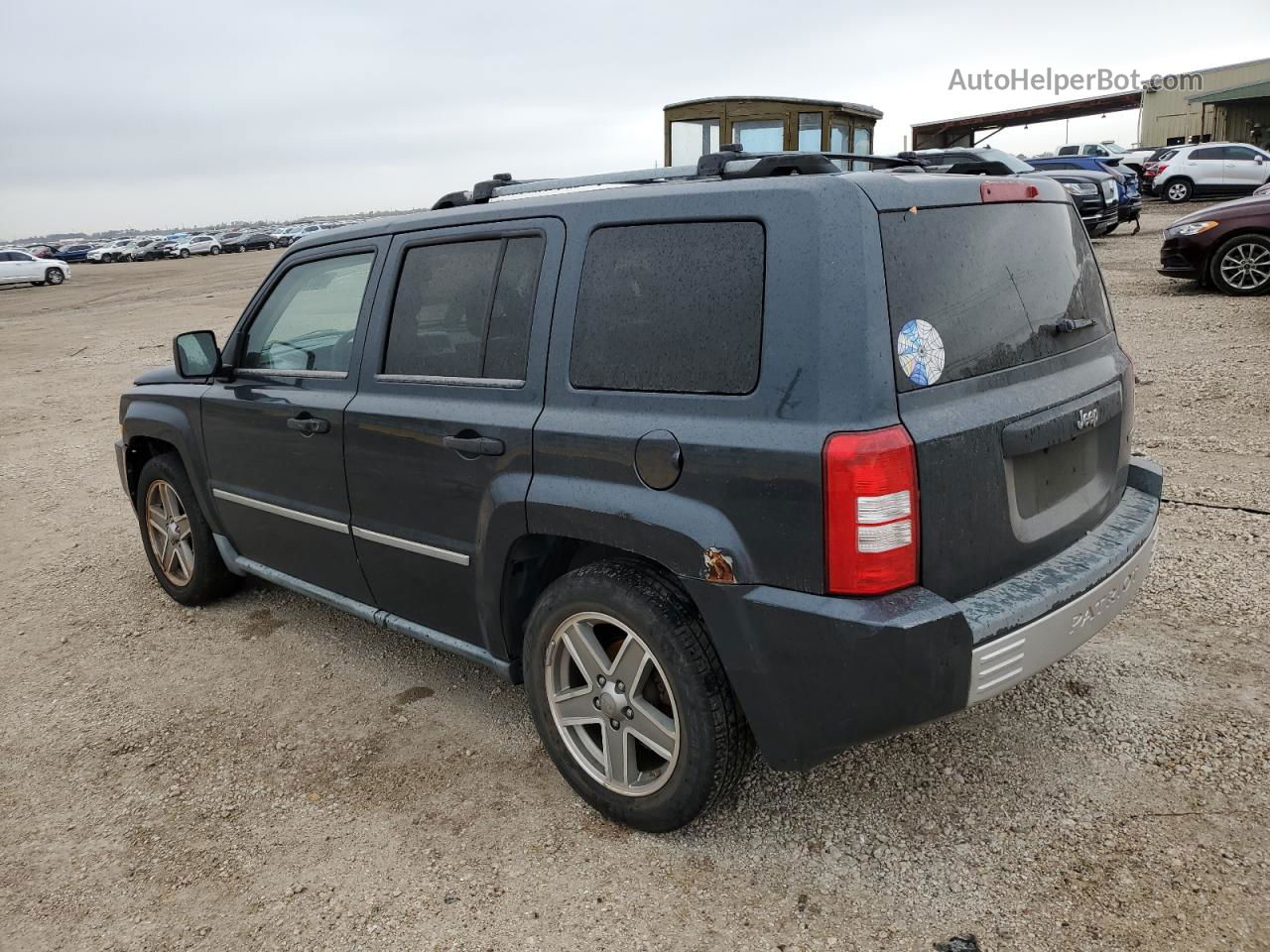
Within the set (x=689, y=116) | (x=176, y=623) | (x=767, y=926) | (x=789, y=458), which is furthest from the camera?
(x=689, y=116)

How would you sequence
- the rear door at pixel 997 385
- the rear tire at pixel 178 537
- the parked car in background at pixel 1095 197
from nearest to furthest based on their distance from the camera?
the rear door at pixel 997 385 → the rear tire at pixel 178 537 → the parked car in background at pixel 1095 197

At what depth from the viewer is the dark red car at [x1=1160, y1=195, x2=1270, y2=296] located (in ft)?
36.7

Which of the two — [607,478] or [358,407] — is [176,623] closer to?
[358,407]

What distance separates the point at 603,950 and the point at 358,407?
6.55 feet

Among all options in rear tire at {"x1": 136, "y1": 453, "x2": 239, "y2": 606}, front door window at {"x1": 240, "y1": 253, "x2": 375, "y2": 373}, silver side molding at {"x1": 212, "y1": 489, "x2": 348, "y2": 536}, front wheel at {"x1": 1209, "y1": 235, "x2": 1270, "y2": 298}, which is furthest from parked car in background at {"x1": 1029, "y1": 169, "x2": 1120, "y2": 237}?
silver side molding at {"x1": 212, "y1": 489, "x2": 348, "y2": 536}

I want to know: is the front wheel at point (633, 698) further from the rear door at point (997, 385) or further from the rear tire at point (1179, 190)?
the rear tire at point (1179, 190)

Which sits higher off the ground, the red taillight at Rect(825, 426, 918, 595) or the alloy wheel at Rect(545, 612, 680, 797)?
the red taillight at Rect(825, 426, 918, 595)

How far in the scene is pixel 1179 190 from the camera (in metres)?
26.7

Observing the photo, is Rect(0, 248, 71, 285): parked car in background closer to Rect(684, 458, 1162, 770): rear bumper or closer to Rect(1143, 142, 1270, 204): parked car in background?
Rect(1143, 142, 1270, 204): parked car in background

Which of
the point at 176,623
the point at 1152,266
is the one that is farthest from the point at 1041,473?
the point at 1152,266

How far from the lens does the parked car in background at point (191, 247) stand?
62.0 meters

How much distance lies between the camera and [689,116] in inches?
439

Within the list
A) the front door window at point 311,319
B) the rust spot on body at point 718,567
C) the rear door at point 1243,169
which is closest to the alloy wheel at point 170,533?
the front door window at point 311,319

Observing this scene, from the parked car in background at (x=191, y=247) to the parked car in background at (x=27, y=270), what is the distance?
76.9ft
